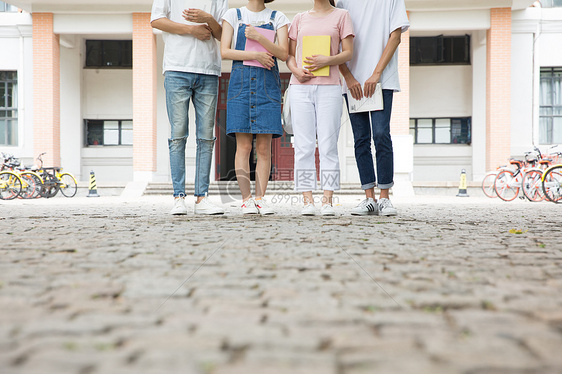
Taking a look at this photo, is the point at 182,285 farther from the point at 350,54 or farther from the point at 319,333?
the point at 350,54

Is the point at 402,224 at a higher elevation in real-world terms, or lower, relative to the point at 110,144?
lower

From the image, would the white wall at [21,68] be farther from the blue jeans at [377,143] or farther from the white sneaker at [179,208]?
the blue jeans at [377,143]

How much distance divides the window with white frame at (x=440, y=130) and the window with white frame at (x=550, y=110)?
209 cm

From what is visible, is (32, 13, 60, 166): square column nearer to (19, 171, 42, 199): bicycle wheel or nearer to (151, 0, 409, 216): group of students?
(19, 171, 42, 199): bicycle wheel

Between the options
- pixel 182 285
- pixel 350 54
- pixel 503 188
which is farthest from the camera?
pixel 503 188

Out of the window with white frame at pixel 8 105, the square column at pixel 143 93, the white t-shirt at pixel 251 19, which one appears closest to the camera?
the white t-shirt at pixel 251 19

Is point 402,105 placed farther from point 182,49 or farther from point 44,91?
point 182,49

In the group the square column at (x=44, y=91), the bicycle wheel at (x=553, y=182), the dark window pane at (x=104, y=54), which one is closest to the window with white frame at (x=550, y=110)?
the bicycle wheel at (x=553, y=182)

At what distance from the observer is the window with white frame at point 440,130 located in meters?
16.4

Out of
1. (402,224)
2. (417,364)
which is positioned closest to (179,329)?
(417,364)

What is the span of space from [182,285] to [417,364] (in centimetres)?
91

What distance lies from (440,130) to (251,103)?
13320 millimetres

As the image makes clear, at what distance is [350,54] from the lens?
4391mm

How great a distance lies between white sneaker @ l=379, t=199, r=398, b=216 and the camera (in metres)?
4.58
